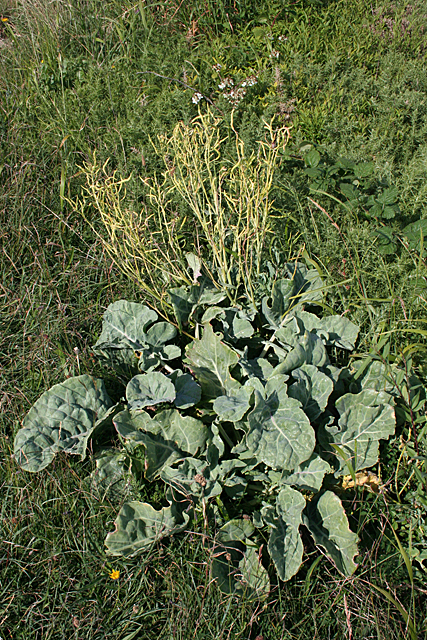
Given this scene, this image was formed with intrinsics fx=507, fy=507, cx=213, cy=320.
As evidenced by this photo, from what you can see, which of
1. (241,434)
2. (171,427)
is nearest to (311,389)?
(241,434)

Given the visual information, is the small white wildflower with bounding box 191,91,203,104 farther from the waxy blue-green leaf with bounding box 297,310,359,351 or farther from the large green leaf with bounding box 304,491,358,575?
the large green leaf with bounding box 304,491,358,575

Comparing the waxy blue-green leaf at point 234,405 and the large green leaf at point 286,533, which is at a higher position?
the waxy blue-green leaf at point 234,405

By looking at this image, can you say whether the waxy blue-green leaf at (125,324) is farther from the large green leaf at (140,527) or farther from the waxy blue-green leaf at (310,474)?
the waxy blue-green leaf at (310,474)

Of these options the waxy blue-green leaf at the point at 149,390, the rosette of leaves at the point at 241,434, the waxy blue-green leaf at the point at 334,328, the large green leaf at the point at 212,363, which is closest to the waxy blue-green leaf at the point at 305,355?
the rosette of leaves at the point at 241,434

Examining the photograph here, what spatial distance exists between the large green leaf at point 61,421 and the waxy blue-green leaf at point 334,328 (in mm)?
1048

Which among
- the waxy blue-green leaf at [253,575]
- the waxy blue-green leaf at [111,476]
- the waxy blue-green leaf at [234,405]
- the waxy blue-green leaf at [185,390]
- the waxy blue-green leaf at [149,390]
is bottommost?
the waxy blue-green leaf at [253,575]

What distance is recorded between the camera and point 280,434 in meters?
2.10

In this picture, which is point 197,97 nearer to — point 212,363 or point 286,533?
point 212,363

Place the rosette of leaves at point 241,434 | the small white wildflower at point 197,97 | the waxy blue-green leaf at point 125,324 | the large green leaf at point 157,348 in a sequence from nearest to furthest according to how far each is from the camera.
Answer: the rosette of leaves at point 241,434 < the large green leaf at point 157,348 < the waxy blue-green leaf at point 125,324 < the small white wildflower at point 197,97

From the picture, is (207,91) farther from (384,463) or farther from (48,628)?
(48,628)

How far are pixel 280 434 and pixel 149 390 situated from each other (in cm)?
63

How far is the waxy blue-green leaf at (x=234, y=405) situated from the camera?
6.96 ft

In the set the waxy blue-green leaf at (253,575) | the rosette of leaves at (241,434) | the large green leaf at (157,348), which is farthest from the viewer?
the large green leaf at (157,348)

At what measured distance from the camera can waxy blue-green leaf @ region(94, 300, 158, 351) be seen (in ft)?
8.52
